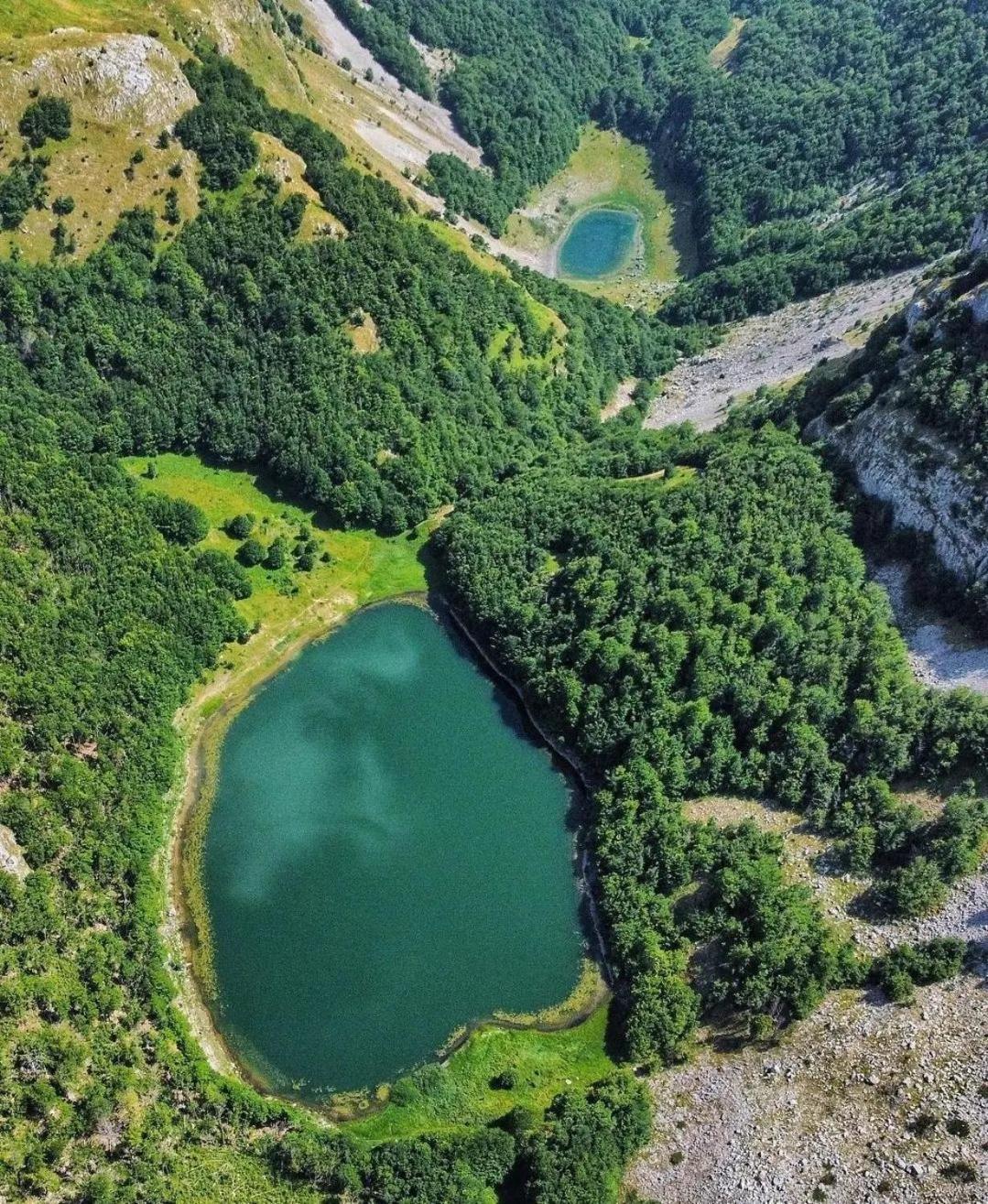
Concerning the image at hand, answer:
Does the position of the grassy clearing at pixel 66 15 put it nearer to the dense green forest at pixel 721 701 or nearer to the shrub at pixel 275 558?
the shrub at pixel 275 558

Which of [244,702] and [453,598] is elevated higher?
[453,598]

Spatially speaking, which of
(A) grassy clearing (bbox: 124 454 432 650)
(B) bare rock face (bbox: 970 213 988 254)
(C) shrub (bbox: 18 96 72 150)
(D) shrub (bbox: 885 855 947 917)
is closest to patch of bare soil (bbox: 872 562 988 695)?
(D) shrub (bbox: 885 855 947 917)

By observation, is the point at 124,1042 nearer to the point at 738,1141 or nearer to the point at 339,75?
the point at 738,1141

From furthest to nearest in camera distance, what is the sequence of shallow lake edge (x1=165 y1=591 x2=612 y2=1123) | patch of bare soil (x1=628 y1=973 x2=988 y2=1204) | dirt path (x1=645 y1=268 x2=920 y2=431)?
dirt path (x1=645 y1=268 x2=920 y2=431) < shallow lake edge (x1=165 y1=591 x2=612 y2=1123) < patch of bare soil (x1=628 y1=973 x2=988 y2=1204)

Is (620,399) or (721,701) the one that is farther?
(620,399)

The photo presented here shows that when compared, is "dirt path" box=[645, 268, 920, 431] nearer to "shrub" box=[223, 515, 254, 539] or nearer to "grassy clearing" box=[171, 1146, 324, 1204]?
Result: "shrub" box=[223, 515, 254, 539]

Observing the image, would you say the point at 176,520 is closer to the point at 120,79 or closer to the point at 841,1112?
the point at 120,79

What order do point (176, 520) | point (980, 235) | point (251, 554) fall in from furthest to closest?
point (251, 554)
point (980, 235)
point (176, 520)

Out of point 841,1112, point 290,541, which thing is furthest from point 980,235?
point 841,1112
